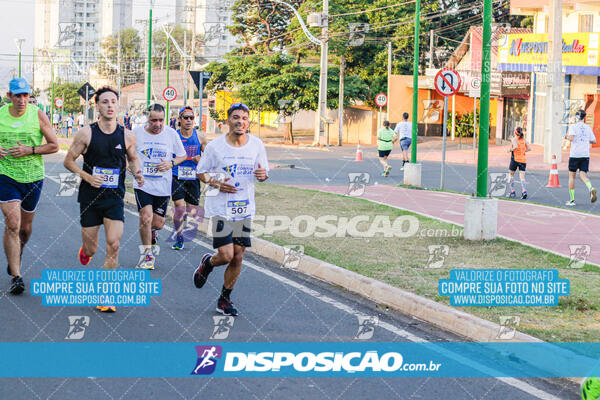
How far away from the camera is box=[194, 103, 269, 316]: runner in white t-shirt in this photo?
299 inches

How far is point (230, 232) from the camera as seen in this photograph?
7723 mm

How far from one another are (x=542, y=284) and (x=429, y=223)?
193 inches

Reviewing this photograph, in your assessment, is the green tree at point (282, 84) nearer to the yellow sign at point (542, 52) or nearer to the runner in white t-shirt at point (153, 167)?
the yellow sign at point (542, 52)

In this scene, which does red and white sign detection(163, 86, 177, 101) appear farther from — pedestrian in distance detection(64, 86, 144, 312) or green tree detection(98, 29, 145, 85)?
green tree detection(98, 29, 145, 85)

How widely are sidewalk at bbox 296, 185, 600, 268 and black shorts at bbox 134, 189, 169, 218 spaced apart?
4244 mm

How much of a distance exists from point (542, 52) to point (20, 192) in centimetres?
3595

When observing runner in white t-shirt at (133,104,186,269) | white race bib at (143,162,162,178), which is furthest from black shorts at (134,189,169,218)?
white race bib at (143,162,162,178)

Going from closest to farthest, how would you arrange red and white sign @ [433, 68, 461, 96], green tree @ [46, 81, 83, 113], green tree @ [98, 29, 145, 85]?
red and white sign @ [433, 68, 461, 96] < green tree @ [46, 81, 83, 113] < green tree @ [98, 29, 145, 85]

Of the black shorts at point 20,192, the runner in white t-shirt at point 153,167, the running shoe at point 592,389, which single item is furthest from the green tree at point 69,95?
the running shoe at point 592,389

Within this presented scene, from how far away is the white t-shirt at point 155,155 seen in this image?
32.9 ft

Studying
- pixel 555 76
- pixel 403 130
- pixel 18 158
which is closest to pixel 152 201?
pixel 18 158

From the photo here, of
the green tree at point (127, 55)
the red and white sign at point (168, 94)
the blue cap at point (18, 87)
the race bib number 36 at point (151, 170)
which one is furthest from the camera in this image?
the green tree at point (127, 55)

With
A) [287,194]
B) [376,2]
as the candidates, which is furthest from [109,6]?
[287,194]

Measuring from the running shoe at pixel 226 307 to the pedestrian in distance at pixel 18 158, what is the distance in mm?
2011
